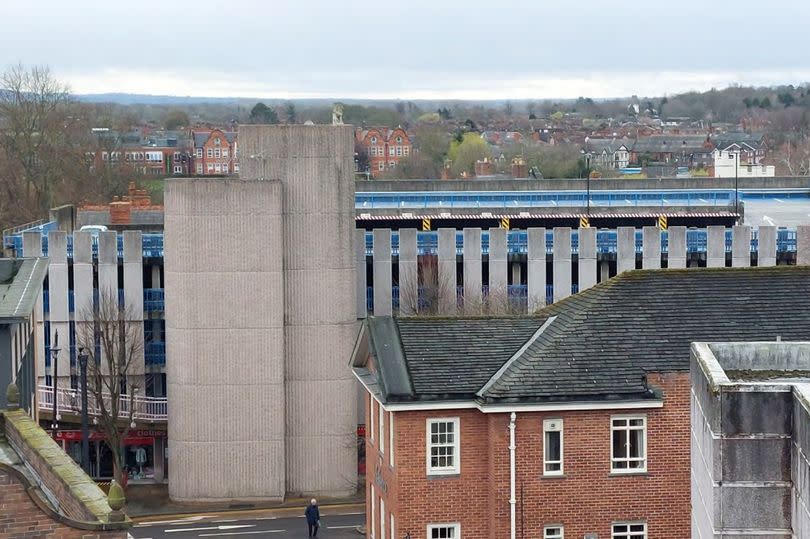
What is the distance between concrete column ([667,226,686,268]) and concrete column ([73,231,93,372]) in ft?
65.5

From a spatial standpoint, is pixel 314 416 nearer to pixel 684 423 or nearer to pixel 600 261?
pixel 600 261

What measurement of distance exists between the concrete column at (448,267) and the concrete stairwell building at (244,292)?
26.4 ft

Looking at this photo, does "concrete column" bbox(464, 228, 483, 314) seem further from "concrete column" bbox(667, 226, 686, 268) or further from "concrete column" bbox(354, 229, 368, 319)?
"concrete column" bbox(667, 226, 686, 268)

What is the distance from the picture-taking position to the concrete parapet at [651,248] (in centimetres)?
6462

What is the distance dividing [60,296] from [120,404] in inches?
170

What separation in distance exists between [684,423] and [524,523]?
357cm

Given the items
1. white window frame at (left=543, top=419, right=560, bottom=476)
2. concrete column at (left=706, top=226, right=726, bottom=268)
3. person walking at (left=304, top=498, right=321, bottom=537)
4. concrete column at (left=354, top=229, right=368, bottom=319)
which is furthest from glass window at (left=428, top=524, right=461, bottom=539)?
concrete column at (left=706, top=226, right=726, bottom=268)

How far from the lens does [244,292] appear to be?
55.7m

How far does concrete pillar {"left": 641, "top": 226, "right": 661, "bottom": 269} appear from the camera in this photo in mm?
64625

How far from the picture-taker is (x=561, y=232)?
64.6 metres

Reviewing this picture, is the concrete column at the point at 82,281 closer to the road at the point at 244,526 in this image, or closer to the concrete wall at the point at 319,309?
the concrete wall at the point at 319,309

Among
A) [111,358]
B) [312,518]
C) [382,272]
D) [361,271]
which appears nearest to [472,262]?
[382,272]

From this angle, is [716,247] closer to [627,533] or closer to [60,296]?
[60,296]

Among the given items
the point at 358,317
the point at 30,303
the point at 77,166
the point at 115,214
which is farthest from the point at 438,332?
the point at 77,166
